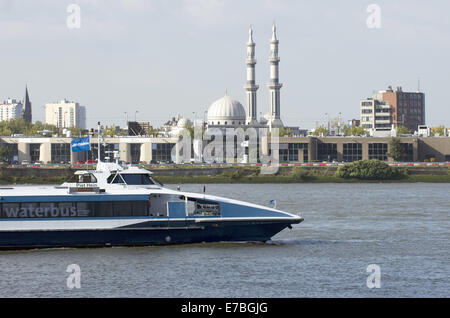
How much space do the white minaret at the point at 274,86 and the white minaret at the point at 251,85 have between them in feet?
14.9

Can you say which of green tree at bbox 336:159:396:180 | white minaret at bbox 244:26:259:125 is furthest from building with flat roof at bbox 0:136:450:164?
white minaret at bbox 244:26:259:125

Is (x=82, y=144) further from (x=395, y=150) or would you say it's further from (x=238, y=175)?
(x=395, y=150)

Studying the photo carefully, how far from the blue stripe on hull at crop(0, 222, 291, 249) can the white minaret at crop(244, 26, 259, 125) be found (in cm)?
14908

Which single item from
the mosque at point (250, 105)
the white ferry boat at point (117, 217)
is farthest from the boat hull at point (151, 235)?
the mosque at point (250, 105)

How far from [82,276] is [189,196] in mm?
7782

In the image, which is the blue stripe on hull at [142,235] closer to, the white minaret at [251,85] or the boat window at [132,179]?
the boat window at [132,179]

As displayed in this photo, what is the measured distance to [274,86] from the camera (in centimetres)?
18888

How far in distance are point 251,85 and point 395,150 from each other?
6363 cm

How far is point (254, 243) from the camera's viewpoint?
4219cm

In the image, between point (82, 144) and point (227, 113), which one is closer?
point (82, 144)

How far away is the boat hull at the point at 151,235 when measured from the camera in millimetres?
39656

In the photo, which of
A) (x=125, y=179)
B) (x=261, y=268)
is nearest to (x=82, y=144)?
(x=125, y=179)
